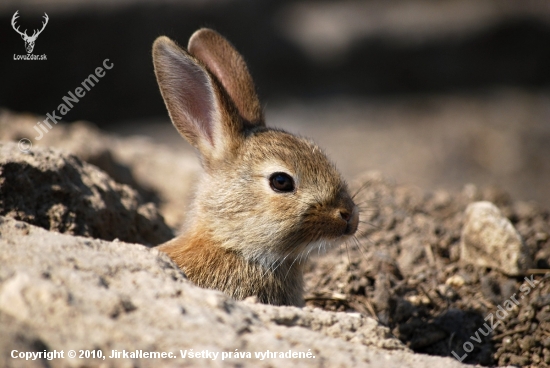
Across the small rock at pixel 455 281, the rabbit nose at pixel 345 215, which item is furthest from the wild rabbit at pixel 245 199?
the small rock at pixel 455 281

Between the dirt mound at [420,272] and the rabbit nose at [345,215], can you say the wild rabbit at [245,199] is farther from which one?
the dirt mound at [420,272]

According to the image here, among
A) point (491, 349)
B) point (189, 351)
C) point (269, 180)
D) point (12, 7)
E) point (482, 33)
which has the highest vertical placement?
point (482, 33)

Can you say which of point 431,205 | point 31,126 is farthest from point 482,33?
point 31,126

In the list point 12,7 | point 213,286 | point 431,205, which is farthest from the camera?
point 12,7

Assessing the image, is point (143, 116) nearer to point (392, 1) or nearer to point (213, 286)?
point (392, 1)

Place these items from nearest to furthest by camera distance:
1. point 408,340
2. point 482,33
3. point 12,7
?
point 408,340
point 12,7
point 482,33

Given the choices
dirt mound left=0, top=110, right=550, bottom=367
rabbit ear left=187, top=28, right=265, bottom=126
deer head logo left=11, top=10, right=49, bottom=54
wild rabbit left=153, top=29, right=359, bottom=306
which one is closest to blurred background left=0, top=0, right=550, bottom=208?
deer head logo left=11, top=10, right=49, bottom=54
